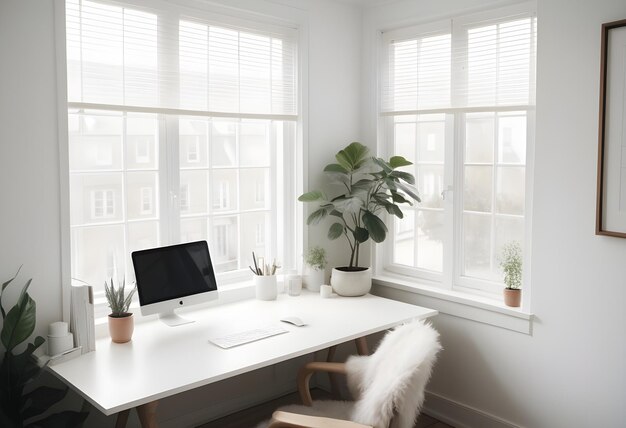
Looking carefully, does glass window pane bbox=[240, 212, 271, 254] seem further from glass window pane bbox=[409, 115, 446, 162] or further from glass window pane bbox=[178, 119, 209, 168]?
glass window pane bbox=[409, 115, 446, 162]

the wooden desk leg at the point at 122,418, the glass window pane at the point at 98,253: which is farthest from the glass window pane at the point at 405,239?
the wooden desk leg at the point at 122,418

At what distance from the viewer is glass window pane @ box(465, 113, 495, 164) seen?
10.8 ft

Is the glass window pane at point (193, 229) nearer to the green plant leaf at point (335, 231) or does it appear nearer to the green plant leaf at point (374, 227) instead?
the green plant leaf at point (335, 231)

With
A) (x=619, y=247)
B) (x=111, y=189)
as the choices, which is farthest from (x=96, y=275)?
(x=619, y=247)

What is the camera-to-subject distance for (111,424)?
2928 millimetres

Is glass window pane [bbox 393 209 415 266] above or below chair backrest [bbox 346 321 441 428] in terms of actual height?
above

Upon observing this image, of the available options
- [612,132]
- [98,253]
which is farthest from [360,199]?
[98,253]

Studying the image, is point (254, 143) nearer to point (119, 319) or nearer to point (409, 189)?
point (409, 189)

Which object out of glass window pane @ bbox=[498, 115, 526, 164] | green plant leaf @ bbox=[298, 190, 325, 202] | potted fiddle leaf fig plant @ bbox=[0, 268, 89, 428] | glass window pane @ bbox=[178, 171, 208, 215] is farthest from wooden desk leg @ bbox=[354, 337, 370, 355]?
potted fiddle leaf fig plant @ bbox=[0, 268, 89, 428]

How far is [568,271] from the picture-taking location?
287 cm

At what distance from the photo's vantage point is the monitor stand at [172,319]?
2912 millimetres

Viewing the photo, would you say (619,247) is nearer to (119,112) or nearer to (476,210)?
(476,210)

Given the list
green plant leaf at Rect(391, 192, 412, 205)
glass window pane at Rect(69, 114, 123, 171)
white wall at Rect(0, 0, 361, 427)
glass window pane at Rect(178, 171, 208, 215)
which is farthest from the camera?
green plant leaf at Rect(391, 192, 412, 205)

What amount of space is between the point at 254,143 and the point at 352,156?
0.60m
